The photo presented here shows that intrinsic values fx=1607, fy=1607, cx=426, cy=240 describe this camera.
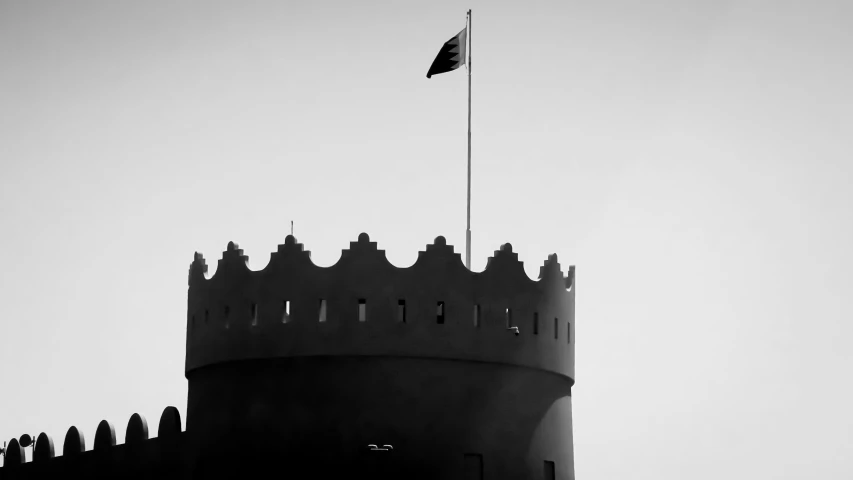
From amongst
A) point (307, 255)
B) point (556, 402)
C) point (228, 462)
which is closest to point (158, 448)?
point (228, 462)

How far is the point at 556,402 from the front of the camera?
115ft

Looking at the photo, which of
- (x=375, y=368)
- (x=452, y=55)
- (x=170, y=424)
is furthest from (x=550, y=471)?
(x=452, y=55)

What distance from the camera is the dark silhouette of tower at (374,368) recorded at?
107 feet

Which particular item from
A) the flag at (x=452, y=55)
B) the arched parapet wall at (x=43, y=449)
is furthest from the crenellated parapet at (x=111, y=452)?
the flag at (x=452, y=55)

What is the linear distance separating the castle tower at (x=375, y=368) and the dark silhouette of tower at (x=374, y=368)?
0.07ft

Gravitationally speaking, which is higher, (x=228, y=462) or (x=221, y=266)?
(x=221, y=266)

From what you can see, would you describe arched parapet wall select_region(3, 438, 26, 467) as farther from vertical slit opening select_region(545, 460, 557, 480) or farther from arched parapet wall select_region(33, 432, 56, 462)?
vertical slit opening select_region(545, 460, 557, 480)

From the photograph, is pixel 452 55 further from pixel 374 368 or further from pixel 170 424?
pixel 170 424

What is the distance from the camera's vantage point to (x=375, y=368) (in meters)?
32.7

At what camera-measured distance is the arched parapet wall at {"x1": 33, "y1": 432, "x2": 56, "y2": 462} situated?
37763mm

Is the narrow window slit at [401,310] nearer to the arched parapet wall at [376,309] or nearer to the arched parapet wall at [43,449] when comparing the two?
the arched parapet wall at [376,309]

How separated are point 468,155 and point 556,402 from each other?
580 centimetres

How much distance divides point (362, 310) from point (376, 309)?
1.04ft

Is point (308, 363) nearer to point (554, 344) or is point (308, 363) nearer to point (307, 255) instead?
point (307, 255)
